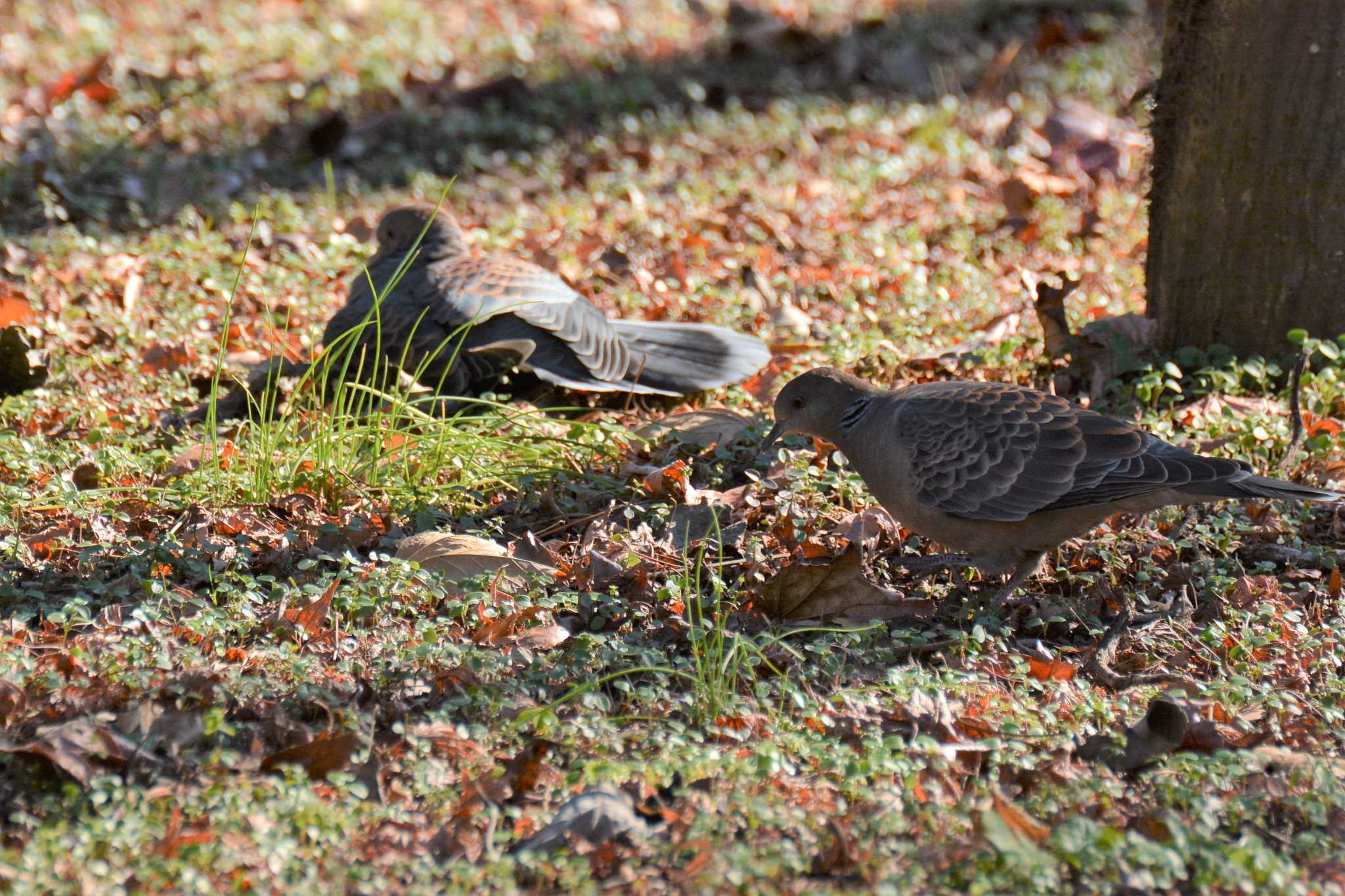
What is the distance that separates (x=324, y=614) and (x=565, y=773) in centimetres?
100

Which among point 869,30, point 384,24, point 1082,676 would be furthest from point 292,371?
point 869,30

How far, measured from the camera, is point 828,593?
396 centimetres

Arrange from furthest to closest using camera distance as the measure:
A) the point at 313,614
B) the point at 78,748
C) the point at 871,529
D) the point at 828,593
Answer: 1. the point at 871,529
2. the point at 828,593
3. the point at 313,614
4. the point at 78,748

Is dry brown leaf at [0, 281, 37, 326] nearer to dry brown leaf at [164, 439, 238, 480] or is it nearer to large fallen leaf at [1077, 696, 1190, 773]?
dry brown leaf at [164, 439, 238, 480]

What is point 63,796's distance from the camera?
2.84 m

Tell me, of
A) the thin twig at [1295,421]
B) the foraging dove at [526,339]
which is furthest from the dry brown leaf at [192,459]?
the thin twig at [1295,421]

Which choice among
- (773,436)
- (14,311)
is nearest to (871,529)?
(773,436)

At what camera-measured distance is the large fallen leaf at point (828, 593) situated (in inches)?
154

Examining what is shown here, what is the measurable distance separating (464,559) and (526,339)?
170 cm

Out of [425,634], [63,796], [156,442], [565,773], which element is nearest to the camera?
[63,796]

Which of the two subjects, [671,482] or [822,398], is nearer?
[822,398]

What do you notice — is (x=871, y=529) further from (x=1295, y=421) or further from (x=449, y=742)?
(x=449, y=742)

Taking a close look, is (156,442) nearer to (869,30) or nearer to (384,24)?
(384,24)

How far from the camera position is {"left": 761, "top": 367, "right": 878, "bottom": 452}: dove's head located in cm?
449
